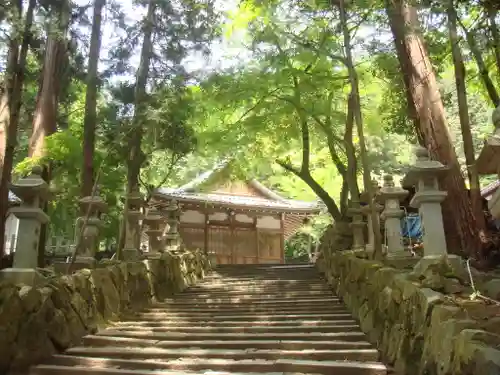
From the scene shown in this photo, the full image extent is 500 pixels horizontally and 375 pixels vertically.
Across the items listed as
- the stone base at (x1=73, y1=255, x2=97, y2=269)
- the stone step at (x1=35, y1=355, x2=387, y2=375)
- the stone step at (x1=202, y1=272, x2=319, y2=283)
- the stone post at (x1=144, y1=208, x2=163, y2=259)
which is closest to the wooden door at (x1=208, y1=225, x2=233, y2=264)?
the stone step at (x1=202, y1=272, x2=319, y2=283)

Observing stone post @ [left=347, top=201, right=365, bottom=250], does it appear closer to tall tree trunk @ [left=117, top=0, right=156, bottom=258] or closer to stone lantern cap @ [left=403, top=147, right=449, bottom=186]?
stone lantern cap @ [left=403, top=147, right=449, bottom=186]

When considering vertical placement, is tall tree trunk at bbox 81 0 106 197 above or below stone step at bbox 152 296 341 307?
above

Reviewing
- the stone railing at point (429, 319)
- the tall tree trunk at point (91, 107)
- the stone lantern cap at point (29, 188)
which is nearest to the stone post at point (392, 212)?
the stone railing at point (429, 319)

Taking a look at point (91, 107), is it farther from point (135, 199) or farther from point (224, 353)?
point (224, 353)

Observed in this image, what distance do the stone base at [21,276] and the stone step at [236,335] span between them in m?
1.50

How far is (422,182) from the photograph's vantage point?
19.5 ft

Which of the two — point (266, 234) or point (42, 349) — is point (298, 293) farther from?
point (266, 234)

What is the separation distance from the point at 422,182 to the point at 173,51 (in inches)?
338

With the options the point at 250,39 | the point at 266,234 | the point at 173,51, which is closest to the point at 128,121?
the point at 173,51

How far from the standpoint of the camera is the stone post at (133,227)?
1032 centimetres

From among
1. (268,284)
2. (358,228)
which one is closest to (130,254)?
(268,284)

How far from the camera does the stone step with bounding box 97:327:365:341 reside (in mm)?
6551

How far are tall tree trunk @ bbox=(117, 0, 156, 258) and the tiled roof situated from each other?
25.9 feet

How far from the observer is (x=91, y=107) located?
9898 mm
